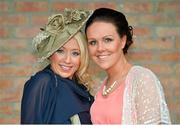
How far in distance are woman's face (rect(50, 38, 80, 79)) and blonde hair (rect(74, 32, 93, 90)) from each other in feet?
0.08

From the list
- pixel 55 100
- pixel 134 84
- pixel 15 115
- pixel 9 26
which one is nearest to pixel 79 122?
pixel 55 100

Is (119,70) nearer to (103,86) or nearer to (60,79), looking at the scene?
(103,86)

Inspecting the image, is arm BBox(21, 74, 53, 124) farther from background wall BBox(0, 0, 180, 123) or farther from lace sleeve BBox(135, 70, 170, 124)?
background wall BBox(0, 0, 180, 123)

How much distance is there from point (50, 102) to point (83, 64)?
0.36 m

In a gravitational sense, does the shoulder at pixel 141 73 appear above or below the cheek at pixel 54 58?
below

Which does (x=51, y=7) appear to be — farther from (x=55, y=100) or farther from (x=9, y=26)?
(x=55, y=100)

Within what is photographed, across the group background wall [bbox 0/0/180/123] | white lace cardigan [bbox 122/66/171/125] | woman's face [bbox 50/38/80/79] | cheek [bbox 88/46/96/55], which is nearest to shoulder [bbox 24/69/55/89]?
woman's face [bbox 50/38/80/79]

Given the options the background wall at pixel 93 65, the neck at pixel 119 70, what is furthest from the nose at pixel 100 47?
the background wall at pixel 93 65

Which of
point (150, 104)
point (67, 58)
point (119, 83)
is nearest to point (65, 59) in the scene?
point (67, 58)

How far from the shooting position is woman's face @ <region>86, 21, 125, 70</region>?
2117 mm

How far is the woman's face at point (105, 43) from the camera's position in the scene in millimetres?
2117

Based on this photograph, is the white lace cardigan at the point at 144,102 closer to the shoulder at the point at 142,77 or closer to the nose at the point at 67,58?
the shoulder at the point at 142,77

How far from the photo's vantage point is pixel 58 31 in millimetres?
2238

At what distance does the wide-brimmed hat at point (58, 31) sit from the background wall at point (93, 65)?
0.61m
